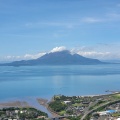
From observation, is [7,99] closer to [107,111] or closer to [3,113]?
[3,113]

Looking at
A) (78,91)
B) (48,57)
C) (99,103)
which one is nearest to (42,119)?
(99,103)

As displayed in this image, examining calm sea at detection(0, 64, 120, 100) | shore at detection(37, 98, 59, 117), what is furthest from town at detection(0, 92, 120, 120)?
calm sea at detection(0, 64, 120, 100)

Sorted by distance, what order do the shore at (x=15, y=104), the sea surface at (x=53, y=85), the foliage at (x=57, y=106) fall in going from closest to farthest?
the foliage at (x=57, y=106) < the shore at (x=15, y=104) < the sea surface at (x=53, y=85)

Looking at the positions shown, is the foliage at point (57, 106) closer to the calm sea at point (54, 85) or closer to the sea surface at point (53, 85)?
the sea surface at point (53, 85)

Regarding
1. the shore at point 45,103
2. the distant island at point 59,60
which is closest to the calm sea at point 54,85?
the shore at point 45,103

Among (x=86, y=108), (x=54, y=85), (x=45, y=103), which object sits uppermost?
(x=54, y=85)

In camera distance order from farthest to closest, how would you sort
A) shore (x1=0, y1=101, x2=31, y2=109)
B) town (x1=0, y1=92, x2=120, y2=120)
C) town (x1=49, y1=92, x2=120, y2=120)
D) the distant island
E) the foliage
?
the distant island, shore (x1=0, y1=101, x2=31, y2=109), the foliage, town (x1=49, y1=92, x2=120, y2=120), town (x1=0, y1=92, x2=120, y2=120)

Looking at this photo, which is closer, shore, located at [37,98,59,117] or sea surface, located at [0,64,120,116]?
shore, located at [37,98,59,117]

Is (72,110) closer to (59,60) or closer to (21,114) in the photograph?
(21,114)

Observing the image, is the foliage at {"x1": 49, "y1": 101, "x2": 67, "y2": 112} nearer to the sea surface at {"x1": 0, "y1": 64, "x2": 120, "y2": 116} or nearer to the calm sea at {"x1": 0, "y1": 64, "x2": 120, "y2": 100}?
the sea surface at {"x1": 0, "y1": 64, "x2": 120, "y2": 116}

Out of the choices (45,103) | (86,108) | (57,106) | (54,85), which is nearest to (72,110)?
(86,108)

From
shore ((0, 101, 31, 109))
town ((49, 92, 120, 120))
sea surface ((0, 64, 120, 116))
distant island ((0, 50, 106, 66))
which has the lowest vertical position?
town ((49, 92, 120, 120))
